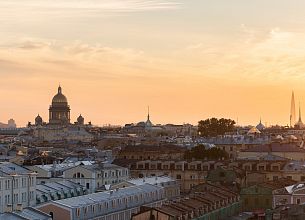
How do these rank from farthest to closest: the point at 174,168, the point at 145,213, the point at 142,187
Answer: the point at 174,168 < the point at 142,187 < the point at 145,213

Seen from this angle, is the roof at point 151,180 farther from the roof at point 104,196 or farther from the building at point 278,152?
the building at point 278,152

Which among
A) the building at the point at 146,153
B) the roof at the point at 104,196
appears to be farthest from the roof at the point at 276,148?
the roof at the point at 104,196

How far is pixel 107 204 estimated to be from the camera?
56.2 meters

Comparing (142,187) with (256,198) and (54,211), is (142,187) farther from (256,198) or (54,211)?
(54,211)

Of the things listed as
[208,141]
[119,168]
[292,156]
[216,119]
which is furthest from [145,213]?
[216,119]

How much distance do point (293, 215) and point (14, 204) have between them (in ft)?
62.2

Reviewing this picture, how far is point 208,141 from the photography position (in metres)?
129

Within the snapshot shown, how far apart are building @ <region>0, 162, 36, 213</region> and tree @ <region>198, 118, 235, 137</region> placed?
107m

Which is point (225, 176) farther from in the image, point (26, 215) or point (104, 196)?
point (26, 215)

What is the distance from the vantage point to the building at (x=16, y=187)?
57125 millimetres

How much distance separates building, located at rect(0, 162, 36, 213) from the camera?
57125 millimetres

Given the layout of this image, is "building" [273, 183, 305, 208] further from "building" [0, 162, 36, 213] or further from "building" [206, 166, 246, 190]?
"building" [0, 162, 36, 213]

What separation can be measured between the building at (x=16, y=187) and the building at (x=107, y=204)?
181 inches

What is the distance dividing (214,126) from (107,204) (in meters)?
113
